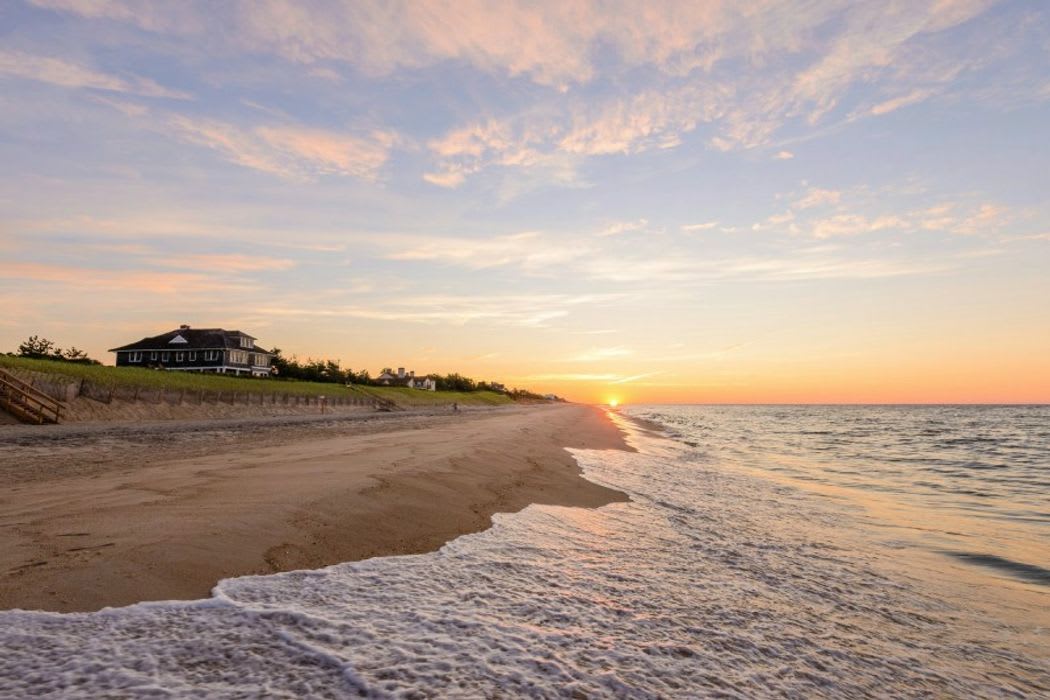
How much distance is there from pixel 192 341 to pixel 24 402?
64.0m

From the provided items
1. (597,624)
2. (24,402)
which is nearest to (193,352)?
(24,402)

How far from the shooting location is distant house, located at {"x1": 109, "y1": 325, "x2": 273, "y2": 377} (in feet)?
274

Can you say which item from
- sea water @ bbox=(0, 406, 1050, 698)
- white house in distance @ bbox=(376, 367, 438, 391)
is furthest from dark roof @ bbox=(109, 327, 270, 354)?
sea water @ bbox=(0, 406, 1050, 698)

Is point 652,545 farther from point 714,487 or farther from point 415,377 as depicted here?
point 415,377

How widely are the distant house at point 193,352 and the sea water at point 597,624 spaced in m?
87.2

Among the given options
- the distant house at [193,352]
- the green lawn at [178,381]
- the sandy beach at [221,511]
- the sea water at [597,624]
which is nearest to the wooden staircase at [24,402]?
the green lawn at [178,381]

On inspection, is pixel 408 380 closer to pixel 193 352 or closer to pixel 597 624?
pixel 193 352

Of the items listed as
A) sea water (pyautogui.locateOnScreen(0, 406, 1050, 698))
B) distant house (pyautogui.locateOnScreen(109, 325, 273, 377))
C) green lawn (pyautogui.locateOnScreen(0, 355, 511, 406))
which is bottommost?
sea water (pyautogui.locateOnScreen(0, 406, 1050, 698))

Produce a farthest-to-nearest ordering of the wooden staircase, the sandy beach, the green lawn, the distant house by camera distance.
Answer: the distant house
the green lawn
the wooden staircase
the sandy beach

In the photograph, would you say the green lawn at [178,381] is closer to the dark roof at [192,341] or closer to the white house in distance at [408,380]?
the dark roof at [192,341]

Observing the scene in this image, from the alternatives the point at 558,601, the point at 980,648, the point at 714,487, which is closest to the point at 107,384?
the point at 714,487

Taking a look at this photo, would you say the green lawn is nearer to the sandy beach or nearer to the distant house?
the distant house

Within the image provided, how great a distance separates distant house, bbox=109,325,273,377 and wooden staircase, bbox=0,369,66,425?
56.7 meters

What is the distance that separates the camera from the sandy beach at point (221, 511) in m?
4.34
